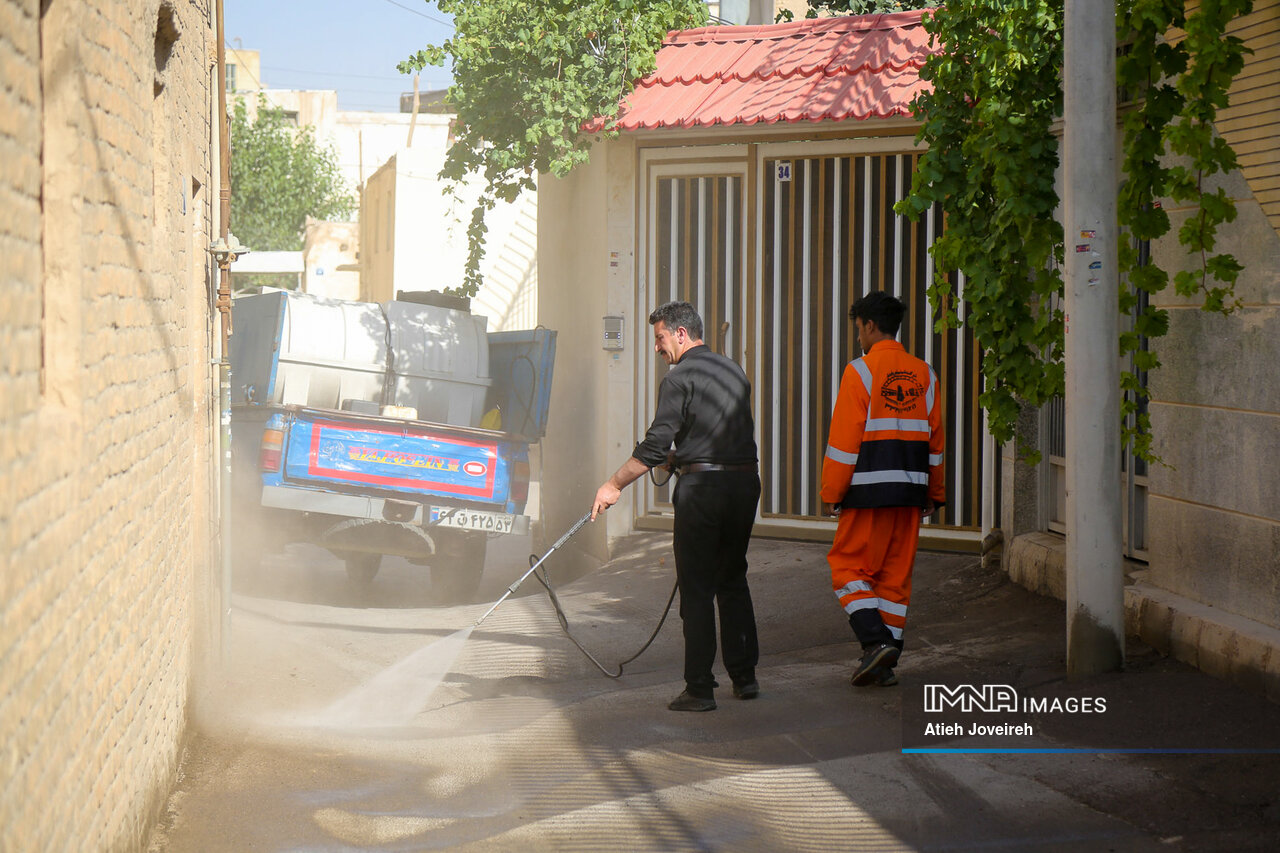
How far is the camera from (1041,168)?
684 centimetres

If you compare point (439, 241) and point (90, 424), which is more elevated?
point (439, 241)

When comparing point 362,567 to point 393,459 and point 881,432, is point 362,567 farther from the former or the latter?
point 881,432

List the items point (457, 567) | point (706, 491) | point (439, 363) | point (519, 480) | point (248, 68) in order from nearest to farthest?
1. point (706, 491)
2. point (519, 480)
3. point (457, 567)
4. point (439, 363)
5. point (248, 68)

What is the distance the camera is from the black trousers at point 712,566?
245 inches

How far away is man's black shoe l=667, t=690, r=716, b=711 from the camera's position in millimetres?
6129

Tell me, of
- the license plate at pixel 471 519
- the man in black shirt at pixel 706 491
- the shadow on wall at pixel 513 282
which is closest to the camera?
the man in black shirt at pixel 706 491

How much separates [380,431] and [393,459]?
0.24 meters

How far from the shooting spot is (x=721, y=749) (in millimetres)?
5457

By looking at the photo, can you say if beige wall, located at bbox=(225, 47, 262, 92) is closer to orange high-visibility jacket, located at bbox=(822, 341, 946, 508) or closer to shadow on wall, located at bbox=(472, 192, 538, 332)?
shadow on wall, located at bbox=(472, 192, 538, 332)

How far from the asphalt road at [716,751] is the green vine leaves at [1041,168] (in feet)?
4.64

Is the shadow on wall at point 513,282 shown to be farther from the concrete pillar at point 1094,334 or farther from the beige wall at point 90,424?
the beige wall at point 90,424

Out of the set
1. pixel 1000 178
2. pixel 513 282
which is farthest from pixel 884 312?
pixel 513 282

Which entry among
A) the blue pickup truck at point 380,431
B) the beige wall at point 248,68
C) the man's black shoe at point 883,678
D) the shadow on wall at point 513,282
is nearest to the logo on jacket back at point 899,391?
the man's black shoe at point 883,678

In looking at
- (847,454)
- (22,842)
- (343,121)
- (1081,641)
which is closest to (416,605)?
(847,454)
